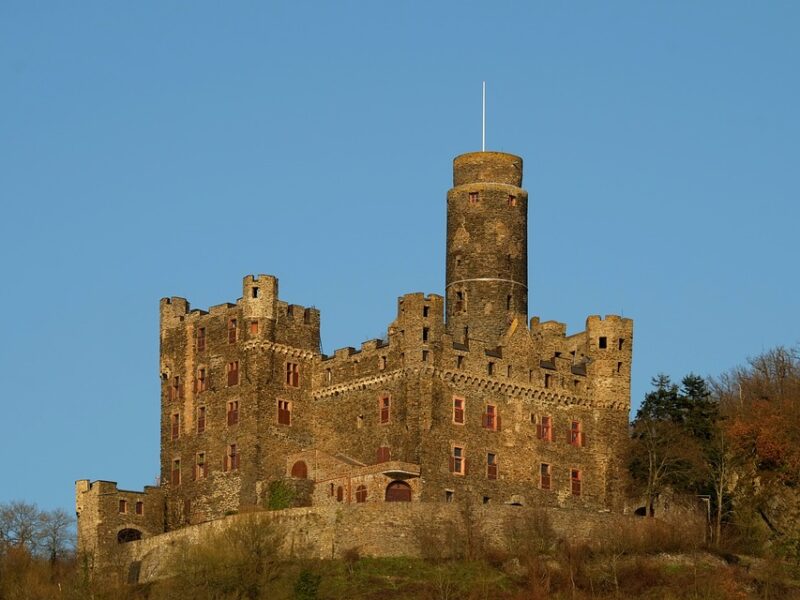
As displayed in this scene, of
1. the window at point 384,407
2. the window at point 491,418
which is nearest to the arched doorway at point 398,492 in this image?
the window at point 384,407

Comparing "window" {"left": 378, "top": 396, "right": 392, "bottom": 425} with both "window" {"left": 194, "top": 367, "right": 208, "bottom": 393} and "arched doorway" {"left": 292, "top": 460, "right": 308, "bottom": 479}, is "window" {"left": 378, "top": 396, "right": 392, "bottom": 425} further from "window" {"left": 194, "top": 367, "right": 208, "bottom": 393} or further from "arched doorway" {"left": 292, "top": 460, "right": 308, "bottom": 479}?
"window" {"left": 194, "top": 367, "right": 208, "bottom": 393}

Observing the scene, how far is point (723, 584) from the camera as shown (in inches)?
3797

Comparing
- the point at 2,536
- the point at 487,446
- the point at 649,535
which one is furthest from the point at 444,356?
the point at 2,536

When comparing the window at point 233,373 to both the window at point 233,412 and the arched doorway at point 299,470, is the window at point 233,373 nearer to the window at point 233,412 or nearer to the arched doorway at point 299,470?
the window at point 233,412

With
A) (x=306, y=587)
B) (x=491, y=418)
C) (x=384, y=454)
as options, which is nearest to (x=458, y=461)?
(x=491, y=418)

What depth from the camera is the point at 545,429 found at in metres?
108

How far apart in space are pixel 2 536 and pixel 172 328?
40.1ft

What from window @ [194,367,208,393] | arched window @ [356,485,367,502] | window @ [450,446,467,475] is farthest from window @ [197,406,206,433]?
window @ [450,446,467,475]

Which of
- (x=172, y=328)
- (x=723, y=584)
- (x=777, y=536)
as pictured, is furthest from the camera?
(x=172, y=328)

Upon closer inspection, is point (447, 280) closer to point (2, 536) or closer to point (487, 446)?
point (487, 446)

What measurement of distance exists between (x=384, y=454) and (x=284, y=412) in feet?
18.9

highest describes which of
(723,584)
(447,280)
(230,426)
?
(447,280)

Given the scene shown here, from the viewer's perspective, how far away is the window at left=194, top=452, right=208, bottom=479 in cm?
10850

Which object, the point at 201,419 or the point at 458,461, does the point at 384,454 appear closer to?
the point at 458,461
